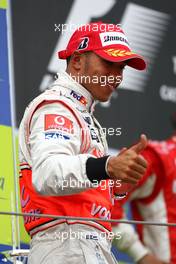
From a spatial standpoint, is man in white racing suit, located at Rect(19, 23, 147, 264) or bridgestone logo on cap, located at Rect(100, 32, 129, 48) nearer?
man in white racing suit, located at Rect(19, 23, 147, 264)

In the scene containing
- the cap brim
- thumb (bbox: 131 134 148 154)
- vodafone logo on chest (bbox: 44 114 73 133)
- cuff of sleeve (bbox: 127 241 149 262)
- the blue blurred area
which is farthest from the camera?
cuff of sleeve (bbox: 127 241 149 262)

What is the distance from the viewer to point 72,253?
10.9 feet

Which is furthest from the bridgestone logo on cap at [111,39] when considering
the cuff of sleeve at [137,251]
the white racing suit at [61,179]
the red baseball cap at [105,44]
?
the cuff of sleeve at [137,251]

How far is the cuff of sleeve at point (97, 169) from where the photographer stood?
3.08 metres

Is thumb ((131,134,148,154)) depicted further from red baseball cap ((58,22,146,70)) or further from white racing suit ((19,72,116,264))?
red baseball cap ((58,22,146,70))

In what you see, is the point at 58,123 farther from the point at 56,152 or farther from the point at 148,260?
the point at 148,260

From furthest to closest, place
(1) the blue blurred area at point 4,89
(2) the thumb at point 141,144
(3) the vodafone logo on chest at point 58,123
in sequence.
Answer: (1) the blue blurred area at point 4,89 → (3) the vodafone logo on chest at point 58,123 → (2) the thumb at point 141,144

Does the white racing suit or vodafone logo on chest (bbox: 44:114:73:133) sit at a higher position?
vodafone logo on chest (bbox: 44:114:73:133)

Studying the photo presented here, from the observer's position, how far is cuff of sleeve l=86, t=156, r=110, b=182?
121 inches

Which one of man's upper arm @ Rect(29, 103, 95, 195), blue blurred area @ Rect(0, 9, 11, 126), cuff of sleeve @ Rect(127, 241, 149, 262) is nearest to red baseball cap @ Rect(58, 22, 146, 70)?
man's upper arm @ Rect(29, 103, 95, 195)

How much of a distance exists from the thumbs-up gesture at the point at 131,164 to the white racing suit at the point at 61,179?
111 mm

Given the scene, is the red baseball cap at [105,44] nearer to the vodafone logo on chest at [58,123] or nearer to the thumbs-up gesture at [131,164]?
the vodafone logo on chest at [58,123]

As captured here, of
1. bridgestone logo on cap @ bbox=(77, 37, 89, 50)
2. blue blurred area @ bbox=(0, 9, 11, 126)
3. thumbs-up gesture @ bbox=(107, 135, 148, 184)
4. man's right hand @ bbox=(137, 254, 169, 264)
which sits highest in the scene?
bridgestone logo on cap @ bbox=(77, 37, 89, 50)

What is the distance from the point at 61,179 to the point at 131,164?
213 mm
